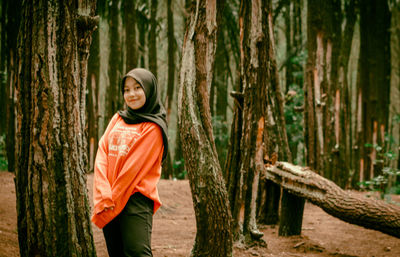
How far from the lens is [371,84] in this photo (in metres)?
12.3

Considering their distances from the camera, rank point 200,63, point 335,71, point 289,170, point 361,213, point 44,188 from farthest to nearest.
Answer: point 335,71
point 289,170
point 361,213
point 200,63
point 44,188

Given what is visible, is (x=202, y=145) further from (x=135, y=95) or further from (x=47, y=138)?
(x=47, y=138)

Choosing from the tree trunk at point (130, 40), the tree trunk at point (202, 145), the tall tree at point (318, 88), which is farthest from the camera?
the tree trunk at point (130, 40)

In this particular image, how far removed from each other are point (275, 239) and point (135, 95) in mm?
3792

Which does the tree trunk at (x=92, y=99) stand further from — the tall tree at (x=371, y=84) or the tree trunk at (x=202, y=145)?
the tall tree at (x=371, y=84)

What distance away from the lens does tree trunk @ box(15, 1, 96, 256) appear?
2498mm

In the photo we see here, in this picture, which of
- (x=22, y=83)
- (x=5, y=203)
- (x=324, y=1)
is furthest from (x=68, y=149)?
(x=324, y=1)

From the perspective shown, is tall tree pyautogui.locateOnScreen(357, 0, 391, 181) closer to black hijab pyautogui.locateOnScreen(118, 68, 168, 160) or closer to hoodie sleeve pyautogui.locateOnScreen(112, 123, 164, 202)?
black hijab pyautogui.locateOnScreen(118, 68, 168, 160)

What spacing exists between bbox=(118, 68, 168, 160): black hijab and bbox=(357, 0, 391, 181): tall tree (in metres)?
11.0

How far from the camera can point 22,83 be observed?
99.0 inches

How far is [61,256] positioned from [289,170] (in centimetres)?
395

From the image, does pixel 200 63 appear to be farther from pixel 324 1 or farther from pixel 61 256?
pixel 324 1

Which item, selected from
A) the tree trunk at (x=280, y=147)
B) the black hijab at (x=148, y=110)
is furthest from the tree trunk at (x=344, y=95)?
the black hijab at (x=148, y=110)

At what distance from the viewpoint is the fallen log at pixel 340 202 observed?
4281 mm
